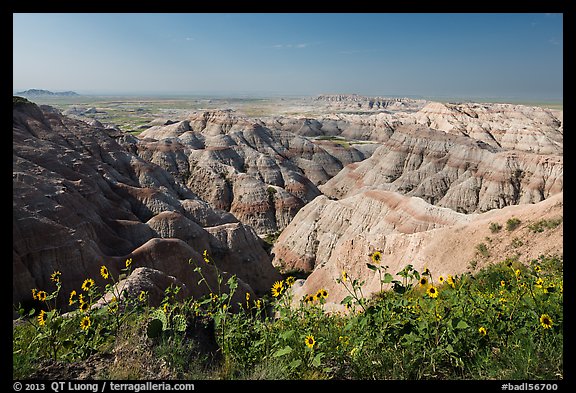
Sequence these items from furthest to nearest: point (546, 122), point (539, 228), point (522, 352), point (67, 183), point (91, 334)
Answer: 1. point (546, 122)
2. point (67, 183)
3. point (539, 228)
4. point (91, 334)
5. point (522, 352)

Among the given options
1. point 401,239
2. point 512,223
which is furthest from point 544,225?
point 401,239

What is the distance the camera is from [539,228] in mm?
15055

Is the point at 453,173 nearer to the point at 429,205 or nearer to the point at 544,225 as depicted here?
the point at 429,205

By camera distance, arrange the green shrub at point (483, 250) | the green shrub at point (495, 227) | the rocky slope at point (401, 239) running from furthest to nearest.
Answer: the green shrub at point (495, 227) < the green shrub at point (483, 250) < the rocky slope at point (401, 239)

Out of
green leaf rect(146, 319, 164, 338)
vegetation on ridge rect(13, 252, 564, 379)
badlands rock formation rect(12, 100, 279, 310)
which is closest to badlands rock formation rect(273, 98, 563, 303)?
vegetation on ridge rect(13, 252, 564, 379)

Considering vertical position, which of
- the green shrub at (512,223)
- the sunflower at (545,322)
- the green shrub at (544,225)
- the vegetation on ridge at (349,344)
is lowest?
the green shrub at (512,223)

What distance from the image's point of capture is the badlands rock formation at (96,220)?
2002cm

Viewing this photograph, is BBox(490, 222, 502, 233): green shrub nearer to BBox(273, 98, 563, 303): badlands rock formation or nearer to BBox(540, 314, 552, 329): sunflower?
BBox(273, 98, 563, 303): badlands rock formation

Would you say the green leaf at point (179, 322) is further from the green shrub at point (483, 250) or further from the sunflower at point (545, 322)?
the green shrub at point (483, 250)

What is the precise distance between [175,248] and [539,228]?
2095 cm

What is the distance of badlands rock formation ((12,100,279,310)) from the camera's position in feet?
65.7

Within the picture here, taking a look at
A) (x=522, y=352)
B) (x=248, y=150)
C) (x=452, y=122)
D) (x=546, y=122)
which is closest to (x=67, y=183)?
(x=522, y=352)

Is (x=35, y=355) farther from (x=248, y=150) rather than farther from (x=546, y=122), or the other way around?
(x=546, y=122)

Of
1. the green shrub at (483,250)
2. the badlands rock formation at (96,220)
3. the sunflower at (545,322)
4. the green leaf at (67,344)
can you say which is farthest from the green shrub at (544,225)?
the green leaf at (67,344)
